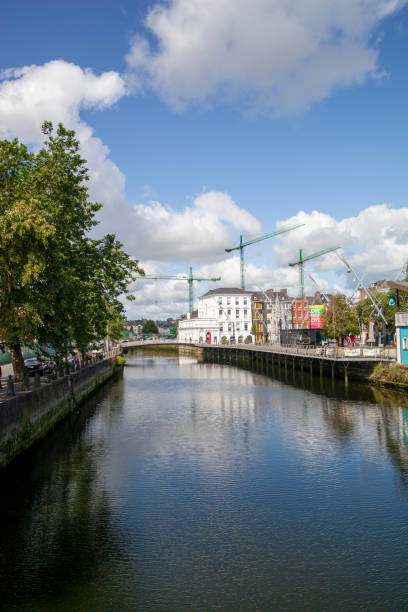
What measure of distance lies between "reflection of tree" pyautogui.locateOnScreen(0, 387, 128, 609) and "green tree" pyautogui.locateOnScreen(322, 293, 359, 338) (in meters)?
67.3

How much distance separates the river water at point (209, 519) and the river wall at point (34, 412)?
1.00 meters

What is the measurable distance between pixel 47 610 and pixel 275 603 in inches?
231

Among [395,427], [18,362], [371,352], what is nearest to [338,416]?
[395,427]

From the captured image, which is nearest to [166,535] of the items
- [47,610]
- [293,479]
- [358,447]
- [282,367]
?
[47,610]

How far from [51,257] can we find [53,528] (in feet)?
50.1

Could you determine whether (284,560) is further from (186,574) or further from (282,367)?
(282,367)

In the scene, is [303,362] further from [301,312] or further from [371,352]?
[301,312]

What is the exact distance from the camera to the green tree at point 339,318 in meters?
88.1

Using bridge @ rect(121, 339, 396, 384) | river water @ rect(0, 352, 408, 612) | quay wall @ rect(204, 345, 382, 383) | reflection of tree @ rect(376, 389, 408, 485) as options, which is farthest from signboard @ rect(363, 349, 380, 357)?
river water @ rect(0, 352, 408, 612)

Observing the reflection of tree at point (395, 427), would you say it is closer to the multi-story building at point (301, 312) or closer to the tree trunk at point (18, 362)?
the tree trunk at point (18, 362)

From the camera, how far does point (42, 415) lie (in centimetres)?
3080

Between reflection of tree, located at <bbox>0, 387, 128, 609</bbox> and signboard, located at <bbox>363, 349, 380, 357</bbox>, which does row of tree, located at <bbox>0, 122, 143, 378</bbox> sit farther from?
signboard, located at <bbox>363, 349, 380, 357</bbox>

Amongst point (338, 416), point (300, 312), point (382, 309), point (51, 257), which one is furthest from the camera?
point (300, 312)

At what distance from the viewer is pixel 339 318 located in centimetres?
8812
